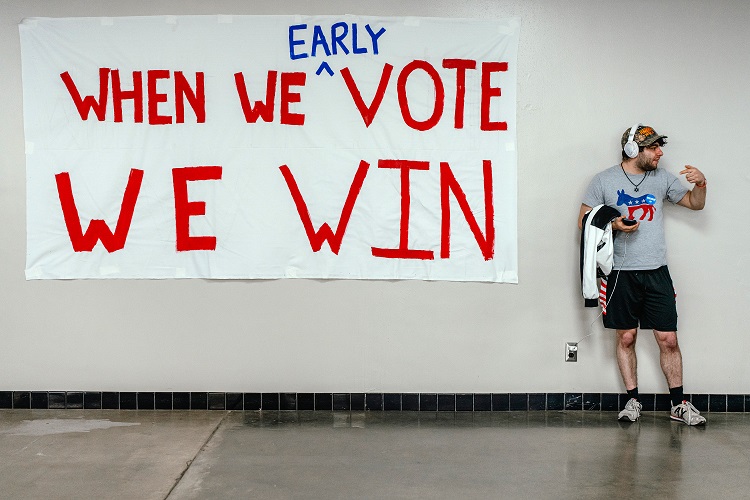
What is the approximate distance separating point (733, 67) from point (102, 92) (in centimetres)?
360

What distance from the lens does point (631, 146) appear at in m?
4.40

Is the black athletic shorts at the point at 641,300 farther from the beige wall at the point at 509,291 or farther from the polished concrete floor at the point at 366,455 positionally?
the polished concrete floor at the point at 366,455

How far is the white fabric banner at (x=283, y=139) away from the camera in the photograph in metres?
4.55

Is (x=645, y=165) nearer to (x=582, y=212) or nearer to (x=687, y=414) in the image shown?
(x=582, y=212)

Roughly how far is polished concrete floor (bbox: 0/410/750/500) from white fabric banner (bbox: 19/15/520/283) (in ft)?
2.86

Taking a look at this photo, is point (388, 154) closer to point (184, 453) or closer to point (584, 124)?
point (584, 124)

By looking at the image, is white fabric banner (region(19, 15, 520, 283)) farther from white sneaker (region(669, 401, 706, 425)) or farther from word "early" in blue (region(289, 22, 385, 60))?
white sneaker (region(669, 401, 706, 425))

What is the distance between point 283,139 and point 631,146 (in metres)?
1.93

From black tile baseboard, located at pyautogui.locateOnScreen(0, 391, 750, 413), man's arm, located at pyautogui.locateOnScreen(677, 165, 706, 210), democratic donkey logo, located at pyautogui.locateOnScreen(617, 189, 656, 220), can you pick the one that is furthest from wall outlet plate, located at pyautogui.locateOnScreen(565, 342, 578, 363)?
man's arm, located at pyautogui.locateOnScreen(677, 165, 706, 210)

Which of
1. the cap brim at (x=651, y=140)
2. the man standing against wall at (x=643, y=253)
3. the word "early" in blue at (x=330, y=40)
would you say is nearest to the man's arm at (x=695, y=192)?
the man standing against wall at (x=643, y=253)

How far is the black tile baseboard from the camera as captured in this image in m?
4.64

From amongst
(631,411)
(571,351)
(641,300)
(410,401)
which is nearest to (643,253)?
(641,300)

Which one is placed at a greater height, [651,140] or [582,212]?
[651,140]

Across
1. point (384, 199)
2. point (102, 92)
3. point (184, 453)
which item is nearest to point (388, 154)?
point (384, 199)
